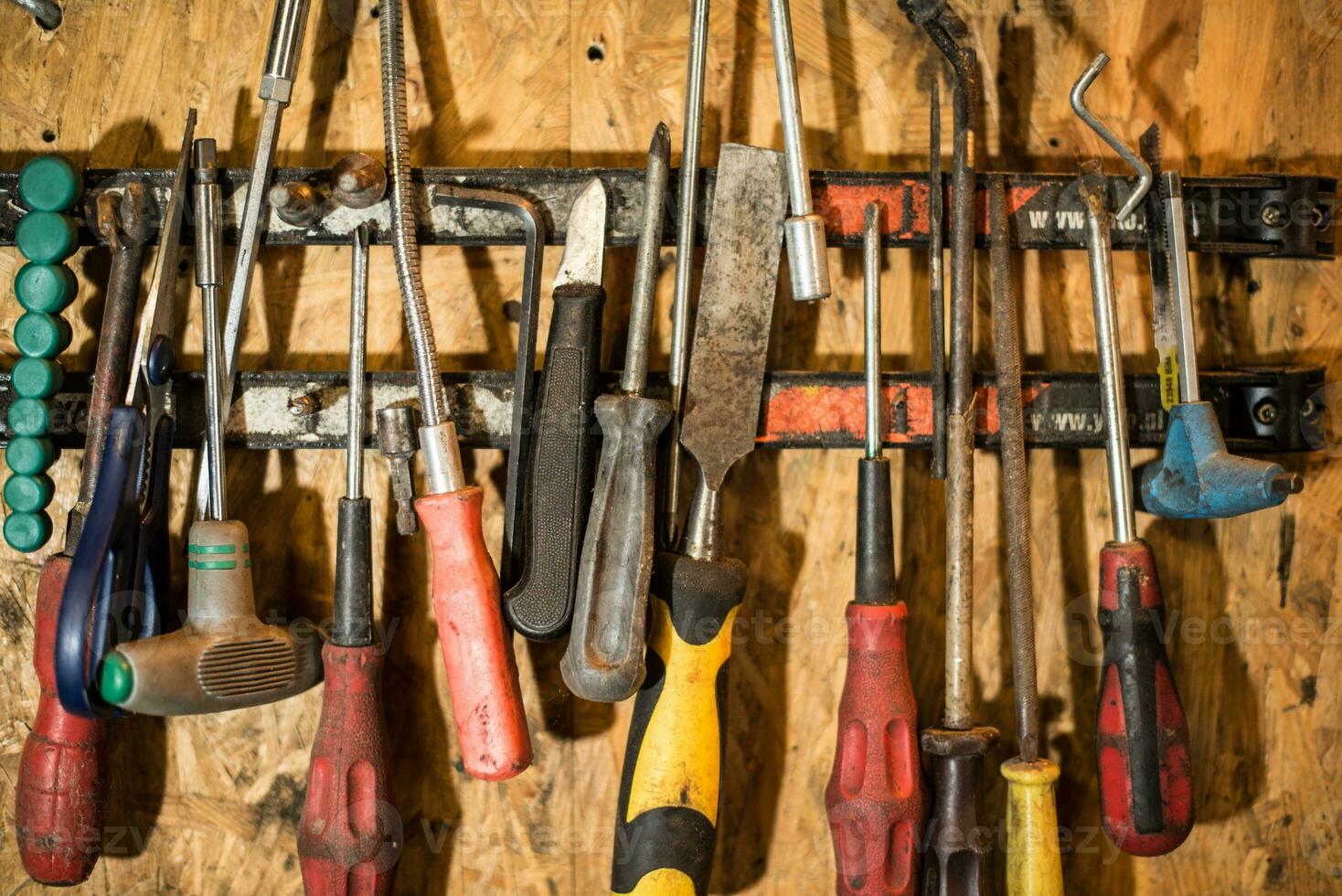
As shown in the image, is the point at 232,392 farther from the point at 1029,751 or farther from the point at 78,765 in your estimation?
the point at 1029,751

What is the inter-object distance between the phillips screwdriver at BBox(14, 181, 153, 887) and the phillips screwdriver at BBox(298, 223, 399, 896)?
0.21 meters

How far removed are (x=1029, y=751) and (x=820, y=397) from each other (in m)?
0.40

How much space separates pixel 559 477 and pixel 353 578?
22cm

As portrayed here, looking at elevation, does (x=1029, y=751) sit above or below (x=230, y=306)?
below

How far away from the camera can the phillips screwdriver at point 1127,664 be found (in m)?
0.91

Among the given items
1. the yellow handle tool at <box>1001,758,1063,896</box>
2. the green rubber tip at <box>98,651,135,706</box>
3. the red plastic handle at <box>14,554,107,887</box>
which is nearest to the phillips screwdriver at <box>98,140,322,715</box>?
the green rubber tip at <box>98,651,135,706</box>

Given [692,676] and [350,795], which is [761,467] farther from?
[350,795]

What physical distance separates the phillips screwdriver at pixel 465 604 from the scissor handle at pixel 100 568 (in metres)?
0.25

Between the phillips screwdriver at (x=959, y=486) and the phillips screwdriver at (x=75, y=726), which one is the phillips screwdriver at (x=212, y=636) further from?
the phillips screwdriver at (x=959, y=486)

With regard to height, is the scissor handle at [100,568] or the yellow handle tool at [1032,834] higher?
the scissor handle at [100,568]

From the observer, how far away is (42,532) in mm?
930

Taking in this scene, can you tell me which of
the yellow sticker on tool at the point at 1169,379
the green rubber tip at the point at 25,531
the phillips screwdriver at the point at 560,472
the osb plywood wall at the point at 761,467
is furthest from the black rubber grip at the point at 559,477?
the yellow sticker on tool at the point at 1169,379

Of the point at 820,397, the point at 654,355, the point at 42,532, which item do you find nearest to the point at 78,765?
the point at 42,532

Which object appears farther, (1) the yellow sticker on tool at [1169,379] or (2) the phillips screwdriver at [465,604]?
(1) the yellow sticker on tool at [1169,379]
